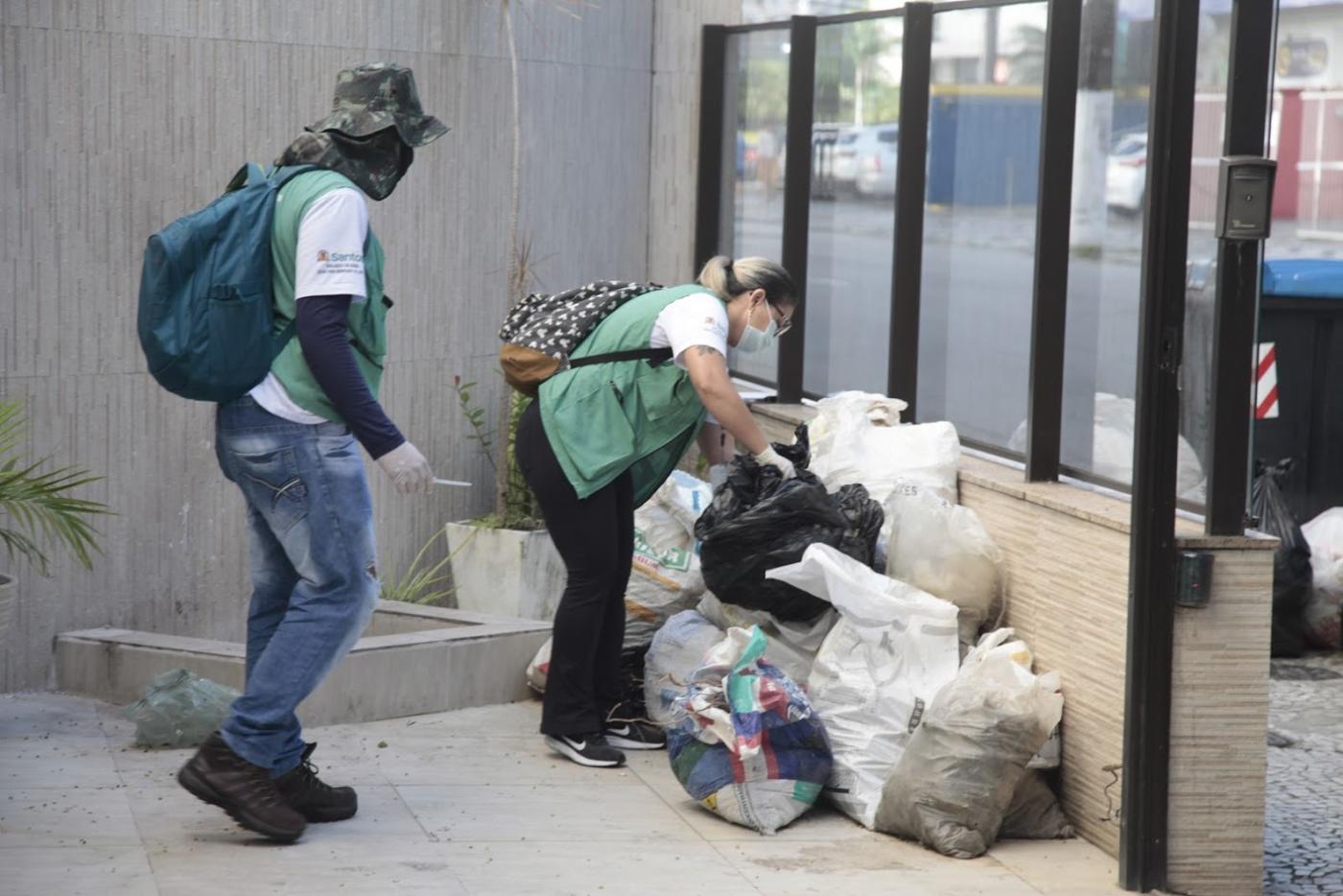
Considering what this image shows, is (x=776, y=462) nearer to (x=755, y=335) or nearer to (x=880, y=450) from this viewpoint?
(x=755, y=335)

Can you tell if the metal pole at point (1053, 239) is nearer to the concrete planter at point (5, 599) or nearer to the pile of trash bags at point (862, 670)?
the pile of trash bags at point (862, 670)

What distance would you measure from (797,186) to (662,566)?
2.08 m

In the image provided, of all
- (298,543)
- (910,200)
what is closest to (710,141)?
(910,200)

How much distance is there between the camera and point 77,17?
608cm

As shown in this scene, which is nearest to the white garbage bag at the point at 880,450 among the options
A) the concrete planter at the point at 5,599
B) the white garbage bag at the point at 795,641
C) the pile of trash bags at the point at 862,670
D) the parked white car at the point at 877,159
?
the pile of trash bags at the point at 862,670

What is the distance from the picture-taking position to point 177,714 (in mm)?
5441

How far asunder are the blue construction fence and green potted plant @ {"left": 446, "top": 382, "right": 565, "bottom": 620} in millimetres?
1808

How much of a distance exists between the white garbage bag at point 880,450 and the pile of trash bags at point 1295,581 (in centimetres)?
193

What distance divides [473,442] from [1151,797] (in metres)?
3.66

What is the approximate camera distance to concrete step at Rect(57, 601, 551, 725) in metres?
5.84

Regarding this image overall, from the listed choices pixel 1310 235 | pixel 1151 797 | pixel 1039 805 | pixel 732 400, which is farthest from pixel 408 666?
pixel 1310 235

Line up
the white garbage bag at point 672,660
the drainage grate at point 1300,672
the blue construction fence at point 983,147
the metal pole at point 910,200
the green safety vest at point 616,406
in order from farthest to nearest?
1. the drainage grate at point 1300,672
2. the metal pole at point 910,200
3. the blue construction fence at point 983,147
4. the white garbage bag at point 672,660
5. the green safety vest at point 616,406

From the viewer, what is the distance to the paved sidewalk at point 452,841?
4379 mm

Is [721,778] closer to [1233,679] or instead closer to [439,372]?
[1233,679]
